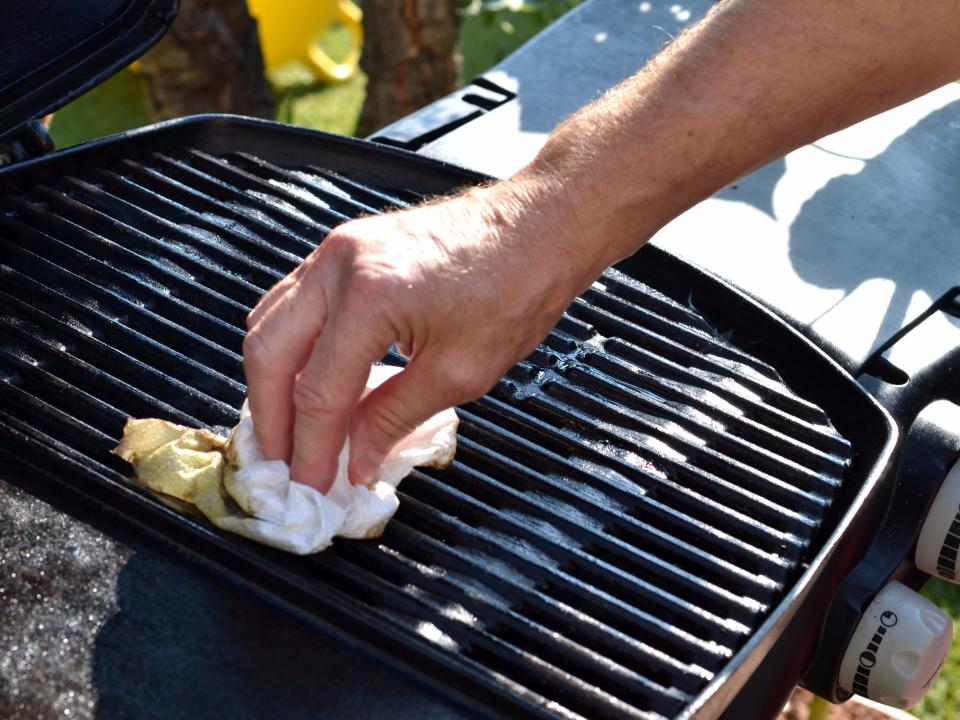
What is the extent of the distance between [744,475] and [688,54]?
548 millimetres

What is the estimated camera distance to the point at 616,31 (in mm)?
2367

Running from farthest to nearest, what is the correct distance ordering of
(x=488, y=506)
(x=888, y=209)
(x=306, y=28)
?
(x=306, y=28) < (x=888, y=209) < (x=488, y=506)

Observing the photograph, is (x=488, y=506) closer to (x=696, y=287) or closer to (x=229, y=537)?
(x=229, y=537)

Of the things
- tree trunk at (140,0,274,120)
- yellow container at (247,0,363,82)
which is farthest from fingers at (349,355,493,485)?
yellow container at (247,0,363,82)

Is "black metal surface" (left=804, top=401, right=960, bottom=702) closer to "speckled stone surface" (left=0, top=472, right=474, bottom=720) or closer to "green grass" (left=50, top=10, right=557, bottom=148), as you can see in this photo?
"speckled stone surface" (left=0, top=472, right=474, bottom=720)

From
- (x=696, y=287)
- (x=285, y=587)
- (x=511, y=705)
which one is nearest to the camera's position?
(x=511, y=705)

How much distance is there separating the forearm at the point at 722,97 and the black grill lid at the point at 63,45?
985 millimetres

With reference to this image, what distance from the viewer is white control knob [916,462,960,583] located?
5.14ft

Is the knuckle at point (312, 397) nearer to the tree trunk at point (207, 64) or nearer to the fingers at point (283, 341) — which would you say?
the fingers at point (283, 341)

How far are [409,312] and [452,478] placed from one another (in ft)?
1.12

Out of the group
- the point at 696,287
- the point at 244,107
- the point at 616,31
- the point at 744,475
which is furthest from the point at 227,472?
the point at 244,107

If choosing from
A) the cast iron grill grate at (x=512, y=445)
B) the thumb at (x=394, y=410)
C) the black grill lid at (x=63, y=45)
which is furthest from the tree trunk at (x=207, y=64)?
the thumb at (x=394, y=410)

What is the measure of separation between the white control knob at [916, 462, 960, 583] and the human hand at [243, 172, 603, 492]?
24.8 inches

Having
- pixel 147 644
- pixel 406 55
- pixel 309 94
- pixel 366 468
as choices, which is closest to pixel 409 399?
pixel 366 468
